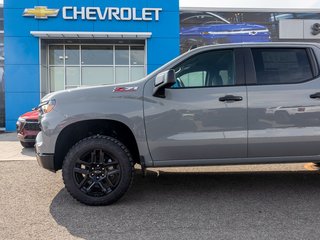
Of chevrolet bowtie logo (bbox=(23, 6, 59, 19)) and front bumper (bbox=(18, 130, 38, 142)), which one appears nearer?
front bumper (bbox=(18, 130, 38, 142))

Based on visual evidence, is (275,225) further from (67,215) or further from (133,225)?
(67,215)

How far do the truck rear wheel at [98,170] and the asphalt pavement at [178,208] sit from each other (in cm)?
17

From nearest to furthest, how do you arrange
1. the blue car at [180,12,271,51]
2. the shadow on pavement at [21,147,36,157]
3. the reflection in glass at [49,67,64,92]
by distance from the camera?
the shadow on pavement at [21,147,36,157] < the blue car at [180,12,271,51] < the reflection in glass at [49,67,64,92]

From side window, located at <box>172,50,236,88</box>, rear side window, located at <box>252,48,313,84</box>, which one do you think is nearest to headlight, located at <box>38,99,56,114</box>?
side window, located at <box>172,50,236,88</box>

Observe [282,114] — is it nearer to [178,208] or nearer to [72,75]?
[178,208]

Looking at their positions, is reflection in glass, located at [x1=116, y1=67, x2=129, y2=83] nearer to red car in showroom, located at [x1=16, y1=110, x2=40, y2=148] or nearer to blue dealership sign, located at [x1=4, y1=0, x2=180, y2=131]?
blue dealership sign, located at [x1=4, y1=0, x2=180, y2=131]

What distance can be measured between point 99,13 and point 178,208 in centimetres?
1264

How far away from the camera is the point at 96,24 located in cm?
1585

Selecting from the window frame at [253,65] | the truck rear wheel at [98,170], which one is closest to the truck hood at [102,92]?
the truck rear wheel at [98,170]

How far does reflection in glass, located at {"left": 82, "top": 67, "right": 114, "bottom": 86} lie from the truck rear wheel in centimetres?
1250

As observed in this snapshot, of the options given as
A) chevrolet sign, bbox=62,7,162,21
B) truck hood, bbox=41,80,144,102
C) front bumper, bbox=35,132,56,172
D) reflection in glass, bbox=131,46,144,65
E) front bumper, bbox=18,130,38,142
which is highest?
chevrolet sign, bbox=62,7,162,21

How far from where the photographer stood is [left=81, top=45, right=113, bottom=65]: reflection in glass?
1678cm

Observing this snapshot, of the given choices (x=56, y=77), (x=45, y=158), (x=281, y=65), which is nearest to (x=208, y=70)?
(x=281, y=65)

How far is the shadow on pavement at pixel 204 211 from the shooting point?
3.84 meters
